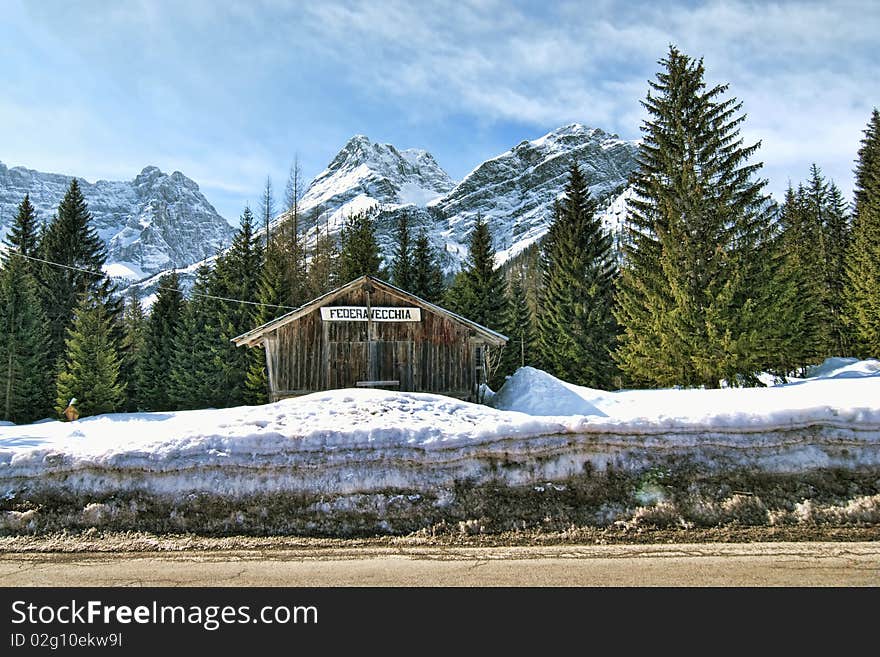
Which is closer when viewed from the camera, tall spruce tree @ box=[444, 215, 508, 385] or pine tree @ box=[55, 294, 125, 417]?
pine tree @ box=[55, 294, 125, 417]

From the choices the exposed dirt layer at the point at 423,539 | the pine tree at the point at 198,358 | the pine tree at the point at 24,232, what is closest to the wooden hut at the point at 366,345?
→ the exposed dirt layer at the point at 423,539

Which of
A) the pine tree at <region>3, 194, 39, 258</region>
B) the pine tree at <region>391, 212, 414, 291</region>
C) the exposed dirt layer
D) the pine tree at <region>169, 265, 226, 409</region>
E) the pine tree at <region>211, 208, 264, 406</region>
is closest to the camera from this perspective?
the exposed dirt layer

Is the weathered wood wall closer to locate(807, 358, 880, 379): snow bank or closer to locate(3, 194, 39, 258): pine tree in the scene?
locate(807, 358, 880, 379): snow bank

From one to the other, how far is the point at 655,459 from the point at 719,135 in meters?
18.3

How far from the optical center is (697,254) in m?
19.3

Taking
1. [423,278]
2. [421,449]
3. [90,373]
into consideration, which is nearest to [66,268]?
[90,373]

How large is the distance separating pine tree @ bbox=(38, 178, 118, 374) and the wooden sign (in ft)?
95.3

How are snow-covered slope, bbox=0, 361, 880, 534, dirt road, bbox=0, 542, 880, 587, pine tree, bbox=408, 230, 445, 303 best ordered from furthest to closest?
pine tree, bbox=408, 230, 445, 303, snow-covered slope, bbox=0, 361, 880, 534, dirt road, bbox=0, 542, 880, 587

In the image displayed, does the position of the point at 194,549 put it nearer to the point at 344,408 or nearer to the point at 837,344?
the point at 344,408

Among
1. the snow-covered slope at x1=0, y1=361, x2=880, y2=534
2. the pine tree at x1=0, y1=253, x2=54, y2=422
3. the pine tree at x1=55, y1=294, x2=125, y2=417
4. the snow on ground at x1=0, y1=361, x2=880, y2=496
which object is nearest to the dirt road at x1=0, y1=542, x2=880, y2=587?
the snow-covered slope at x1=0, y1=361, x2=880, y2=534

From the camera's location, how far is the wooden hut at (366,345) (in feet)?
52.7

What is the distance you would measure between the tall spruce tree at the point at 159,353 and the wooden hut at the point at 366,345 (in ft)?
77.3

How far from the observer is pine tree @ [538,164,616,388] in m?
27.9
